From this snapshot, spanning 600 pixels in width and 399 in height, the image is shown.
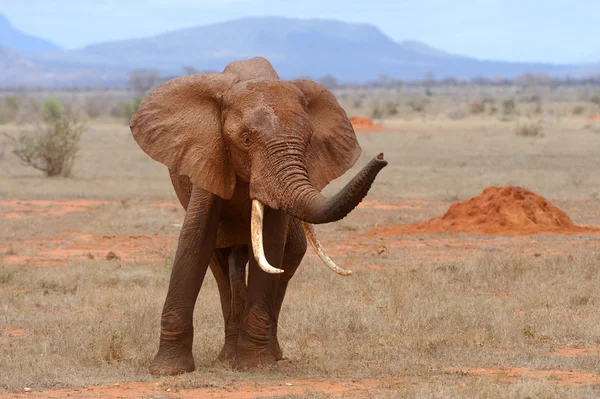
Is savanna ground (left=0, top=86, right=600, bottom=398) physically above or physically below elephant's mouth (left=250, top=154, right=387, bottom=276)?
below

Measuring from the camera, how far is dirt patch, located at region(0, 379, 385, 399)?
6.86m

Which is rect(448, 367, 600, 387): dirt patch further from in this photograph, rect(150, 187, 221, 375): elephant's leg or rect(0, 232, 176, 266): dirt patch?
rect(0, 232, 176, 266): dirt patch

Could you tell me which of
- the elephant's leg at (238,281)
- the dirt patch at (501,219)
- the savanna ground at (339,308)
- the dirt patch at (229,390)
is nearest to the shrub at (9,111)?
the savanna ground at (339,308)

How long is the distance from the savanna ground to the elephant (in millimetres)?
428

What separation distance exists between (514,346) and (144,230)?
9.07 meters

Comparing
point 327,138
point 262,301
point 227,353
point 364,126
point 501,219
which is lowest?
point 364,126

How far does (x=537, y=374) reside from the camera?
7.46 m

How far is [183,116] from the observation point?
7477mm

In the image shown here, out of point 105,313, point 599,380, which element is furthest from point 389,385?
point 105,313

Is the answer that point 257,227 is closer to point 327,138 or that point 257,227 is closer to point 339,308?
point 327,138

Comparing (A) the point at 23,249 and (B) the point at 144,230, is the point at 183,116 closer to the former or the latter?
(A) the point at 23,249

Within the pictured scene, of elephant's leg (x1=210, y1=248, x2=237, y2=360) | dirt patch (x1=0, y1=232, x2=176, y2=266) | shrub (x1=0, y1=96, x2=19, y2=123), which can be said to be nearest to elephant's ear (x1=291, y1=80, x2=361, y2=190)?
elephant's leg (x1=210, y1=248, x2=237, y2=360)

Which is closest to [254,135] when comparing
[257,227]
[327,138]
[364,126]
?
[257,227]

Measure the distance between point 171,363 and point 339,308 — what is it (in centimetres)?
282
